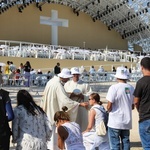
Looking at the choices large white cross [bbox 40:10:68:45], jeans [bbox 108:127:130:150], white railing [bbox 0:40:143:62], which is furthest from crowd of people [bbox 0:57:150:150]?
large white cross [bbox 40:10:68:45]

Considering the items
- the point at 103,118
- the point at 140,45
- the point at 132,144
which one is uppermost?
the point at 140,45

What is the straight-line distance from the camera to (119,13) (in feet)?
136

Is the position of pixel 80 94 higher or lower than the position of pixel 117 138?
higher

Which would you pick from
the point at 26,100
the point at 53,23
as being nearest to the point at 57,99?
the point at 26,100

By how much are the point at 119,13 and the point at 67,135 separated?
3867 cm

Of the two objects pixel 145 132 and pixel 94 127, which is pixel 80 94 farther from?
pixel 145 132

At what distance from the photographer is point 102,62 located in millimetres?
27578

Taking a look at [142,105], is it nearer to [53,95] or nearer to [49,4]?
[53,95]

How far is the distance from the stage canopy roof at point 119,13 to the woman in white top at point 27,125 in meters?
32.9

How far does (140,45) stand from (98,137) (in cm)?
4347

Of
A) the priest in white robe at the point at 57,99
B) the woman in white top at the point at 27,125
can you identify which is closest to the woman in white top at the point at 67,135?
the woman in white top at the point at 27,125

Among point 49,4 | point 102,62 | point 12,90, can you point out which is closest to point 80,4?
point 49,4

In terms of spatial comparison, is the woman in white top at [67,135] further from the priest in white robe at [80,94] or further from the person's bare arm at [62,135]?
the priest in white robe at [80,94]

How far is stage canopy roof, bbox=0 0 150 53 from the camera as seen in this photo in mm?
39000
